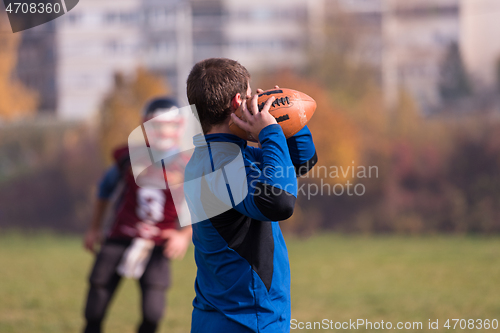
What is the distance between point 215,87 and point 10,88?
1547 centimetres

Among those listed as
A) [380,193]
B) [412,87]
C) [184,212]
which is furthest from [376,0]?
[184,212]

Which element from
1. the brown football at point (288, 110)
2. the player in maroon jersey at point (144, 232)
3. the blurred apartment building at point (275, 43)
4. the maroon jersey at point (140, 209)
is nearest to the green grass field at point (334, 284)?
the player in maroon jersey at point (144, 232)

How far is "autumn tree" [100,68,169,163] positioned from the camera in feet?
42.3

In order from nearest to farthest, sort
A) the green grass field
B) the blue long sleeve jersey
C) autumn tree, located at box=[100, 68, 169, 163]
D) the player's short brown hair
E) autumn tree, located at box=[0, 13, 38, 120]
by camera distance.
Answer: the blue long sleeve jersey < the player's short brown hair < the green grass field < autumn tree, located at box=[100, 68, 169, 163] < autumn tree, located at box=[0, 13, 38, 120]

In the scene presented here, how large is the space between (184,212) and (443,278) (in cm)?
506

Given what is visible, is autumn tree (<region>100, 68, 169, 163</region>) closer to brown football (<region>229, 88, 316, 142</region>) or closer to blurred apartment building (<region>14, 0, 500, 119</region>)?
blurred apartment building (<region>14, 0, 500, 119</region>)

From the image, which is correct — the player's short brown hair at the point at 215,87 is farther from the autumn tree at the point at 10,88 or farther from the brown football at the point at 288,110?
the autumn tree at the point at 10,88

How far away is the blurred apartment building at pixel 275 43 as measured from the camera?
15555 mm

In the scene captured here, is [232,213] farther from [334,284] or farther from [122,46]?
[122,46]

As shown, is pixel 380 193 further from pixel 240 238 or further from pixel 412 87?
pixel 240 238

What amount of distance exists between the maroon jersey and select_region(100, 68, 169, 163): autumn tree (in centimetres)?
924

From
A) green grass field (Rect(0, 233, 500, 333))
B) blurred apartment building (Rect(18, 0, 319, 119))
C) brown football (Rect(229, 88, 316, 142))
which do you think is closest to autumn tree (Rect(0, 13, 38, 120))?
blurred apartment building (Rect(18, 0, 319, 119))

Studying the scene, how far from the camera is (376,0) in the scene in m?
17.4

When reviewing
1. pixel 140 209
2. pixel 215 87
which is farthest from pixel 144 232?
pixel 215 87
